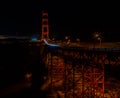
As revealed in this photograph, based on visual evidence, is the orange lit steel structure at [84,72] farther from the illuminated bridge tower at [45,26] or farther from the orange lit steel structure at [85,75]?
the illuminated bridge tower at [45,26]

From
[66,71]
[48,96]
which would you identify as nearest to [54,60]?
[66,71]

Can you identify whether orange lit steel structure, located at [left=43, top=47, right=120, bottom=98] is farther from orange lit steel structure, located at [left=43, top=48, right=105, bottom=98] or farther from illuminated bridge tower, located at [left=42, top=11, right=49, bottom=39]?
illuminated bridge tower, located at [left=42, top=11, right=49, bottom=39]

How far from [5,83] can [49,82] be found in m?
10.2

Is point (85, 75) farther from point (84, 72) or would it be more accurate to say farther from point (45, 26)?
point (45, 26)

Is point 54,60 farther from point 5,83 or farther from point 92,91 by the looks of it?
point 5,83

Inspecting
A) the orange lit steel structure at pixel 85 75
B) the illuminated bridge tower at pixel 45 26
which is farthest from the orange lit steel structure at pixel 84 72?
the illuminated bridge tower at pixel 45 26

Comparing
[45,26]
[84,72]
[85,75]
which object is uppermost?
[45,26]

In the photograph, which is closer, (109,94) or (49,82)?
(109,94)

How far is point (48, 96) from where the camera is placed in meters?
17.2

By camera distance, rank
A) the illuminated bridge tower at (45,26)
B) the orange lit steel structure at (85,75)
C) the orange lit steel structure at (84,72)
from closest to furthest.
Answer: the orange lit steel structure at (84,72) < the orange lit steel structure at (85,75) < the illuminated bridge tower at (45,26)

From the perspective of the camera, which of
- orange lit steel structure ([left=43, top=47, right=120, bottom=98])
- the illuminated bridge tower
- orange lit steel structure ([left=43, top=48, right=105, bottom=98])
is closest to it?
orange lit steel structure ([left=43, top=47, right=120, bottom=98])

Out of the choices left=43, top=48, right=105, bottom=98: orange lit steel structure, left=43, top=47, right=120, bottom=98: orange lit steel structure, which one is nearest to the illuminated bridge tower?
left=43, top=47, right=120, bottom=98: orange lit steel structure

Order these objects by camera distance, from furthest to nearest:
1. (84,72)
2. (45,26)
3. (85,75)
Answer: (45,26), (85,75), (84,72)

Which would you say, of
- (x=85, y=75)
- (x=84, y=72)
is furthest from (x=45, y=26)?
(x=84, y=72)
